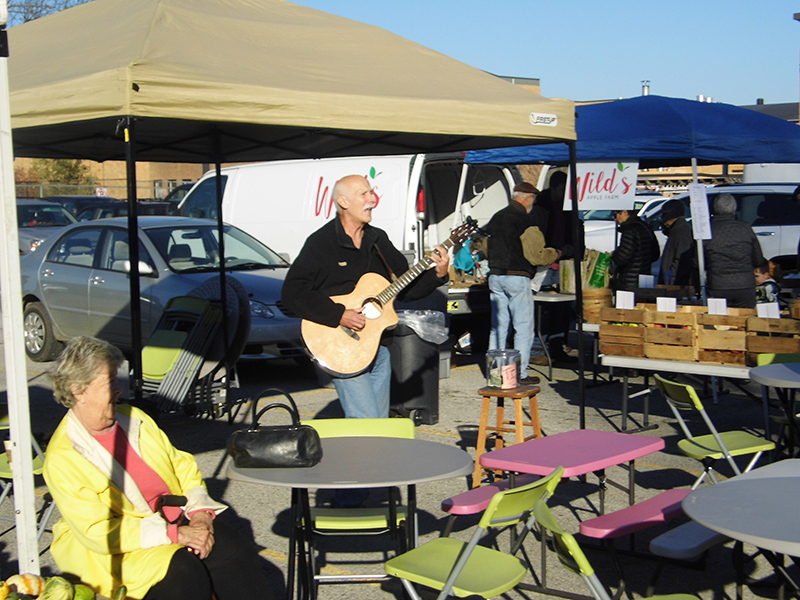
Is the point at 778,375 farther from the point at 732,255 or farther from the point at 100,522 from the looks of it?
the point at 100,522

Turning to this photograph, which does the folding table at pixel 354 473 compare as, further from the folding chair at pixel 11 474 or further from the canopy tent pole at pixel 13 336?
the folding chair at pixel 11 474

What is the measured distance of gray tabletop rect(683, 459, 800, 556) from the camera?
2662 millimetres

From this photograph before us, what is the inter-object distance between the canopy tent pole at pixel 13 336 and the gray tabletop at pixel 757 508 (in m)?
2.12

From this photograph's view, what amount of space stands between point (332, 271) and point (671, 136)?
18.9 feet

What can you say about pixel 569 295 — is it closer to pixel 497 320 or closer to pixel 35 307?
pixel 497 320

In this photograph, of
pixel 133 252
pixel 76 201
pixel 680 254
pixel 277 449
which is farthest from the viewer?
pixel 76 201

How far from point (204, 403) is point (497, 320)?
3.37 m

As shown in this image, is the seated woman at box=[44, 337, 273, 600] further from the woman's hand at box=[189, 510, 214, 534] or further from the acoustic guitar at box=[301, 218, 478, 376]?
the acoustic guitar at box=[301, 218, 478, 376]

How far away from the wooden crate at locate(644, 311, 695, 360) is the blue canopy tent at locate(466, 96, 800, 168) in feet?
9.79

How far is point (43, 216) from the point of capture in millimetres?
19031

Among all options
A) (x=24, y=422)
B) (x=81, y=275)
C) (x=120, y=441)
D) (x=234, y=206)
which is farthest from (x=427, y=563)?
(x=234, y=206)


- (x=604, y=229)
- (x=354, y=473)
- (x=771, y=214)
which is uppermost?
(x=771, y=214)

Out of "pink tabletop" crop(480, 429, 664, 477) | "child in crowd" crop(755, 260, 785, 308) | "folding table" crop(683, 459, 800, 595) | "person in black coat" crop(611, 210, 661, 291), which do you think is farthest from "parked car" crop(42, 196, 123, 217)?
"folding table" crop(683, 459, 800, 595)

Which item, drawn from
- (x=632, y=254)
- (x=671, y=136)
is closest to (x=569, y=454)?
(x=632, y=254)
